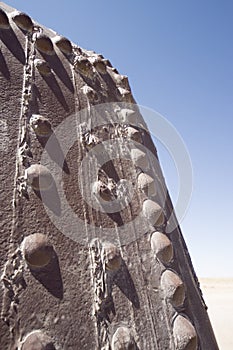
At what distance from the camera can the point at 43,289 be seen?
56cm

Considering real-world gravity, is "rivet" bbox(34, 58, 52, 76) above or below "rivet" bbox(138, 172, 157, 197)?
above

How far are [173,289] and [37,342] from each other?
1.14 ft

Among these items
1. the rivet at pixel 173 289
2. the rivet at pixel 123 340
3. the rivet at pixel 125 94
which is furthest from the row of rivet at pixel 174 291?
the rivet at pixel 125 94

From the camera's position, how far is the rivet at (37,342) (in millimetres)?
→ 492

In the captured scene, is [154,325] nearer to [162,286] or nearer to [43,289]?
[162,286]

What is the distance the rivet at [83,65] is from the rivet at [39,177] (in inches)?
18.7

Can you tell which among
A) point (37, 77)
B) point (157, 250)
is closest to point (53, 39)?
point (37, 77)

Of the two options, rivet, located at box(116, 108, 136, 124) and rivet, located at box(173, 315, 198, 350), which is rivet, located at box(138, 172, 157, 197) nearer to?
rivet, located at box(116, 108, 136, 124)

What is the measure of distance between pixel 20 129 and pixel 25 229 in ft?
0.83

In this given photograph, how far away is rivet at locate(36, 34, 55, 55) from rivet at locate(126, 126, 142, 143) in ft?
1.13

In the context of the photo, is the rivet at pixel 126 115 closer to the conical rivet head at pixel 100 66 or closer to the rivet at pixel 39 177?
the conical rivet head at pixel 100 66

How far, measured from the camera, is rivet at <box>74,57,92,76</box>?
3.41ft

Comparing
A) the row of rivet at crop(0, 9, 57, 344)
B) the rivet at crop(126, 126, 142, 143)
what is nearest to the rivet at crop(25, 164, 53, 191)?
the row of rivet at crop(0, 9, 57, 344)

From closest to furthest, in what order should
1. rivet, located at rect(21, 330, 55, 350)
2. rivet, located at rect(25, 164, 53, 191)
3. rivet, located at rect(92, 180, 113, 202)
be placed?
rivet, located at rect(21, 330, 55, 350) < rivet, located at rect(25, 164, 53, 191) < rivet, located at rect(92, 180, 113, 202)
